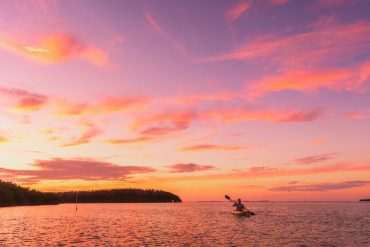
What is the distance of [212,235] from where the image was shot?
66625 mm

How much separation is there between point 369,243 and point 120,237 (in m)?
37.0

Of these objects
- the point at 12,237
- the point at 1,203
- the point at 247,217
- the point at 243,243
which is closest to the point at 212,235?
the point at 243,243

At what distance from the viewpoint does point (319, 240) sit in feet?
203

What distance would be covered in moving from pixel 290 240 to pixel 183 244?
662 inches

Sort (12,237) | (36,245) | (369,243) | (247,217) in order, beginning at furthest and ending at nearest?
(247,217), (12,237), (369,243), (36,245)

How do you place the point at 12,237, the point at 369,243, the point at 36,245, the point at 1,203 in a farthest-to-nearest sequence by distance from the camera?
the point at 1,203
the point at 12,237
the point at 369,243
the point at 36,245

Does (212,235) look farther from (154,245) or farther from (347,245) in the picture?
(347,245)

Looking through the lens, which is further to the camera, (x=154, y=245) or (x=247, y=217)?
(x=247, y=217)

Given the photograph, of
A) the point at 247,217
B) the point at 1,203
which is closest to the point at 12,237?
the point at 247,217

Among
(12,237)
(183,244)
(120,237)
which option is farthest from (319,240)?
(12,237)

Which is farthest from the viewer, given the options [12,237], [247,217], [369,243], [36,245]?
[247,217]

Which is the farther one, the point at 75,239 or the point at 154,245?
the point at 75,239

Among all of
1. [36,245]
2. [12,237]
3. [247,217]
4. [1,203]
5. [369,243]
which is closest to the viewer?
[36,245]

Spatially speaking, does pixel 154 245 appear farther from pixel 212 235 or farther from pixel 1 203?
pixel 1 203
